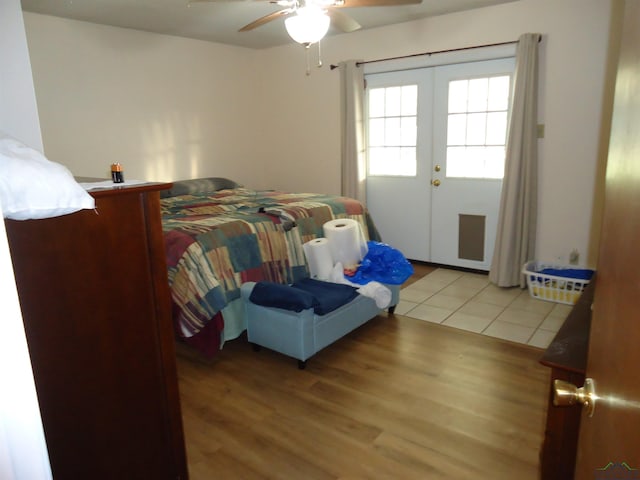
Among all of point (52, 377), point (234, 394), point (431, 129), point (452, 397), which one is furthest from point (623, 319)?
point (431, 129)

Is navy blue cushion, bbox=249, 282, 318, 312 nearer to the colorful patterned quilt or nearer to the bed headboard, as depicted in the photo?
the colorful patterned quilt

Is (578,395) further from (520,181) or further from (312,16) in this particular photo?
(520,181)

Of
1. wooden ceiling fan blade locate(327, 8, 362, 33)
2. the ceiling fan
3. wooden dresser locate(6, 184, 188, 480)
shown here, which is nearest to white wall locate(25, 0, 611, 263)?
wooden ceiling fan blade locate(327, 8, 362, 33)

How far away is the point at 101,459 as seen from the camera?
1326mm

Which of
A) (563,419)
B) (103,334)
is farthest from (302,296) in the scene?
(563,419)

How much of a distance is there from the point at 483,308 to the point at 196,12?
3.41m

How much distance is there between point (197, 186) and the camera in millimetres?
4613

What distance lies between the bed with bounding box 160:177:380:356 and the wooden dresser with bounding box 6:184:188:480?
1.15m

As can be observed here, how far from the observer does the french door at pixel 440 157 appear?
4160mm

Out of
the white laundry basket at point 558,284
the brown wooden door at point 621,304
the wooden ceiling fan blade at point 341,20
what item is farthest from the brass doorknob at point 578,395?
the white laundry basket at point 558,284

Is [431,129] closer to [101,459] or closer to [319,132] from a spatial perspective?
[319,132]

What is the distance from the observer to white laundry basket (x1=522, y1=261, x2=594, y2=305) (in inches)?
142

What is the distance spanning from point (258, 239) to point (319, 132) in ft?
8.51

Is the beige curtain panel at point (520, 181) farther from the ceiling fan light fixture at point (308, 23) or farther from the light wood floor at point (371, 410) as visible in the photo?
the ceiling fan light fixture at point (308, 23)
